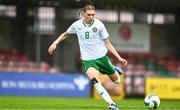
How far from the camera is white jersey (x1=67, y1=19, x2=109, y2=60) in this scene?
42.7ft

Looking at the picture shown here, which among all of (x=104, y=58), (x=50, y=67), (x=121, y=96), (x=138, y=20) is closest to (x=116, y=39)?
(x=138, y=20)

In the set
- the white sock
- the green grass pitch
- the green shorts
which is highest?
the green shorts

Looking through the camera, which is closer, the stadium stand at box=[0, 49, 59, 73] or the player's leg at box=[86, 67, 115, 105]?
the player's leg at box=[86, 67, 115, 105]

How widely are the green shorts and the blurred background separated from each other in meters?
13.7

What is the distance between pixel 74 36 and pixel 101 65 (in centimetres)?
1728

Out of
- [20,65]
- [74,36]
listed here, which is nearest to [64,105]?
[20,65]

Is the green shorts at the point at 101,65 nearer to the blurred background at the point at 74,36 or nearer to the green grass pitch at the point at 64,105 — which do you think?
the green grass pitch at the point at 64,105

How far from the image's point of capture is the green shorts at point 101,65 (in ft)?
43.0

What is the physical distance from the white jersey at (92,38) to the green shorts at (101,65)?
3.3 inches

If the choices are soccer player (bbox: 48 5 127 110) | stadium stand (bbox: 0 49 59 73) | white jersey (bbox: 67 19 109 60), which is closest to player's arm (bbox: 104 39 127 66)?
soccer player (bbox: 48 5 127 110)

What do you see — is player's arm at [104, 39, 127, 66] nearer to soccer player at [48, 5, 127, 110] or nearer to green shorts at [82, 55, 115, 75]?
soccer player at [48, 5, 127, 110]

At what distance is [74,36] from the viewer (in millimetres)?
30562

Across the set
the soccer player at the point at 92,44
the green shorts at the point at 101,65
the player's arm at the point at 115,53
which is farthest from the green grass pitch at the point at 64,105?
the player's arm at the point at 115,53

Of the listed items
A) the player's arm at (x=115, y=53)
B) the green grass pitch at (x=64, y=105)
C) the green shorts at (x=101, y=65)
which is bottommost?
the green grass pitch at (x=64, y=105)
